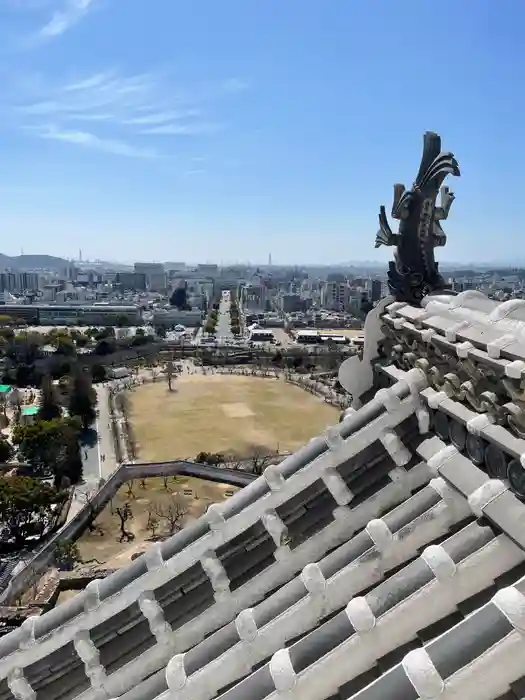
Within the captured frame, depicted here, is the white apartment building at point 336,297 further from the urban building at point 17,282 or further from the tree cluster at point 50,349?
the urban building at point 17,282

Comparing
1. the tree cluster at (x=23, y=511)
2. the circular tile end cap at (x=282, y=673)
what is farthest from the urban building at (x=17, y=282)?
the circular tile end cap at (x=282, y=673)

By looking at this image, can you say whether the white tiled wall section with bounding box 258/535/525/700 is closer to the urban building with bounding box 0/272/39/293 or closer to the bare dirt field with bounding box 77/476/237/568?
the bare dirt field with bounding box 77/476/237/568

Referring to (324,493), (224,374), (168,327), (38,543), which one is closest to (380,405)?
(324,493)

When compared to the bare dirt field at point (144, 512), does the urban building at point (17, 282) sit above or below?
above

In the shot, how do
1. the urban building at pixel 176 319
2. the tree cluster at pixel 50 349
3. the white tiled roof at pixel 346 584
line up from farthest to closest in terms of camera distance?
the urban building at pixel 176 319 < the tree cluster at pixel 50 349 < the white tiled roof at pixel 346 584

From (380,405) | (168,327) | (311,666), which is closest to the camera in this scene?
(311,666)

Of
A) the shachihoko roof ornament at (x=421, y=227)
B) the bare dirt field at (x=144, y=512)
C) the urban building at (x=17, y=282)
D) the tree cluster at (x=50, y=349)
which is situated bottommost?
the bare dirt field at (x=144, y=512)

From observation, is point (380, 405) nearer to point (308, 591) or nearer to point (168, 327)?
point (308, 591)
